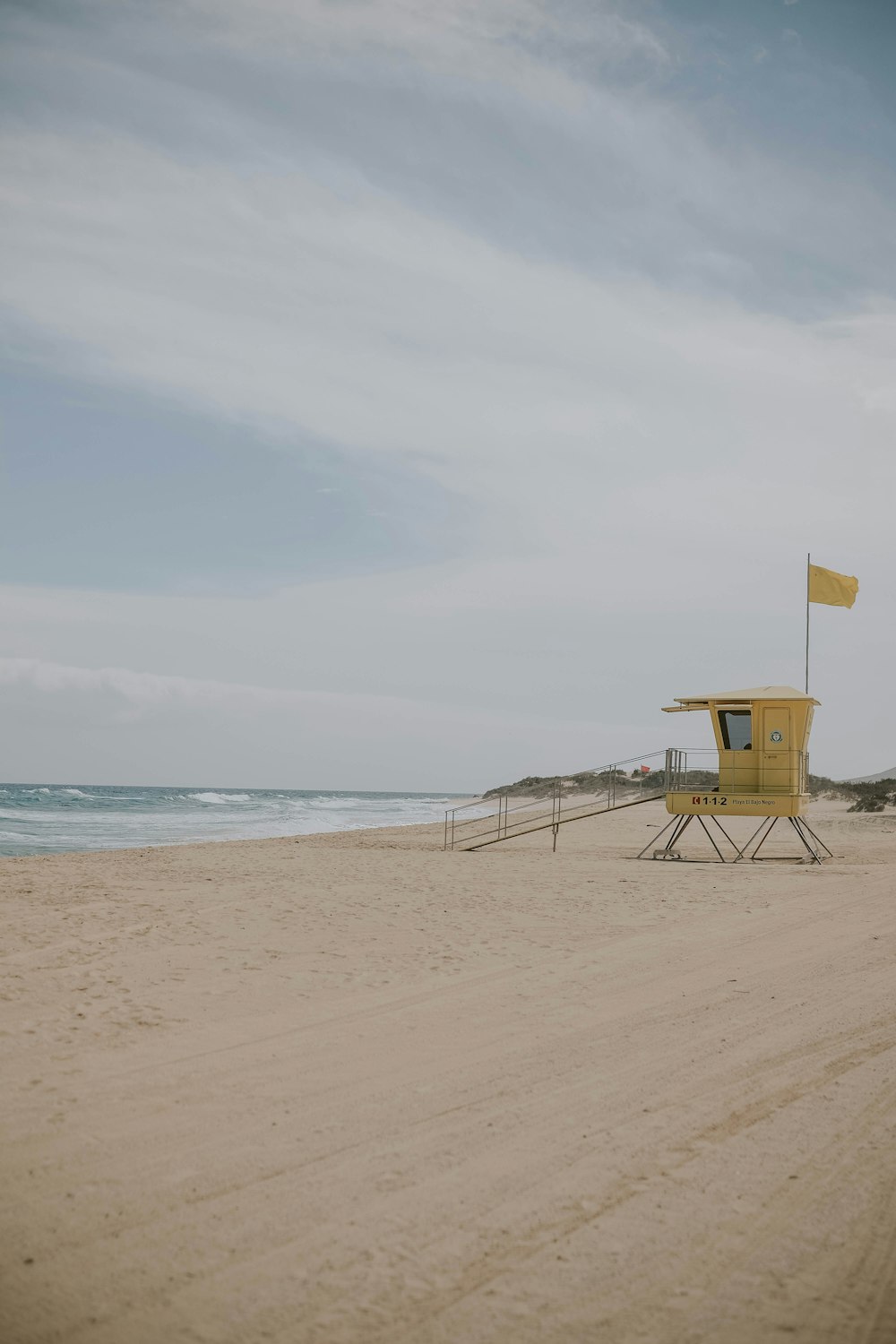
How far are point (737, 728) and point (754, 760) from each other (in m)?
0.74

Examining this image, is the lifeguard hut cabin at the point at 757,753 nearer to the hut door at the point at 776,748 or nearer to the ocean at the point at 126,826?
the hut door at the point at 776,748

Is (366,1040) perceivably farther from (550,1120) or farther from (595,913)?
(595,913)

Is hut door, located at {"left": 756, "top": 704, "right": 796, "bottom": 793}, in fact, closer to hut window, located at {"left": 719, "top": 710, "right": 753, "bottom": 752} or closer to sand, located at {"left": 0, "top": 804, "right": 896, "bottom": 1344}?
hut window, located at {"left": 719, "top": 710, "right": 753, "bottom": 752}

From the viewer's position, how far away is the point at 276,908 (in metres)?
11.5

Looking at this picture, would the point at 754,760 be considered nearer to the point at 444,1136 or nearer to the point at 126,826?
the point at 444,1136

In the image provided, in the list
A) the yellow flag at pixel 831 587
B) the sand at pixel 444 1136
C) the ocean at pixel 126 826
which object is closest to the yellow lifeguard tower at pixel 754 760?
the yellow flag at pixel 831 587

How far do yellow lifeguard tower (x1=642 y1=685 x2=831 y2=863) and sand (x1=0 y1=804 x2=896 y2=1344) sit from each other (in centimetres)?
960

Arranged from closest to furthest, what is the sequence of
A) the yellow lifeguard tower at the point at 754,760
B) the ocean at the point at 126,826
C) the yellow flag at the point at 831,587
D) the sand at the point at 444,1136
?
the sand at the point at 444,1136 → the yellow lifeguard tower at the point at 754,760 → the yellow flag at the point at 831,587 → the ocean at the point at 126,826

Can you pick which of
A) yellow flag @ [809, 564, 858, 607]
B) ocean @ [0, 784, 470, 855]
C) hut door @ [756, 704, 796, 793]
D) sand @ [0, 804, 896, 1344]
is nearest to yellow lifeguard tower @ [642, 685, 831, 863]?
hut door @ [756, 704, 796, 793]

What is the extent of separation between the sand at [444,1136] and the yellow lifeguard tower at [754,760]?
960 centimetres

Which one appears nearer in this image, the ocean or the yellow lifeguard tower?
the yellow lifeguard tower

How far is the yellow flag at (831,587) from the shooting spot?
22.2 metres

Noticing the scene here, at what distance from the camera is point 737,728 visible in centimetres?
1980

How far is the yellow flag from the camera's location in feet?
73.0
